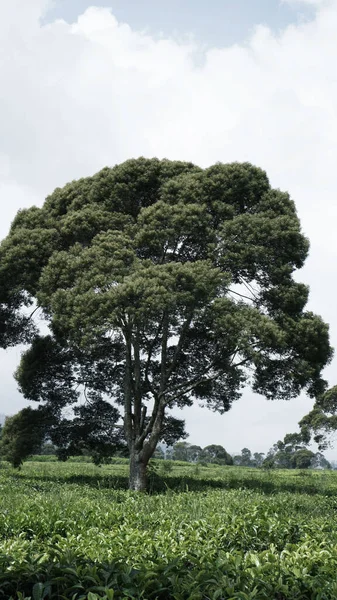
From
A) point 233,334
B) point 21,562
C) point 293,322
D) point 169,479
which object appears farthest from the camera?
point 169,479

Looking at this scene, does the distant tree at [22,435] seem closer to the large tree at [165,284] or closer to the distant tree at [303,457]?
the large tree at [165,284]

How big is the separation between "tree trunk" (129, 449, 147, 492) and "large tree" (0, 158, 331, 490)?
0.14 ft

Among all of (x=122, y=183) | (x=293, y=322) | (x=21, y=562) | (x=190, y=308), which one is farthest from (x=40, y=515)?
(x=122, y=183)

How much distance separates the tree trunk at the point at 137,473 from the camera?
55.0ft

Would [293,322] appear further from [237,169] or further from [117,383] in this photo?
[117,383]

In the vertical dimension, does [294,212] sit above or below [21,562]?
above

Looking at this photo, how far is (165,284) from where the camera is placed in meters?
14.5

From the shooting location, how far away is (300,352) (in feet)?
55.7

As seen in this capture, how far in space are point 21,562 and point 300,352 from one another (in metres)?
13.4

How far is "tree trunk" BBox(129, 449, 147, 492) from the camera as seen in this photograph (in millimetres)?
16750

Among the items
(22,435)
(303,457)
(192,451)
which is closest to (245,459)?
(192,451)

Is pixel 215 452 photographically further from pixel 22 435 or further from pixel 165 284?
pixel 165 284

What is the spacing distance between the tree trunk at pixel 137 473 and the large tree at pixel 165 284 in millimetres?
42

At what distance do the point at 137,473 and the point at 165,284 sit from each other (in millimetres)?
6003
